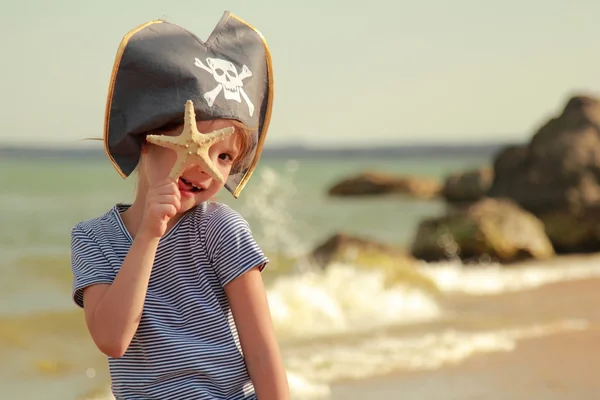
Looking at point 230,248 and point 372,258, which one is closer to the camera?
point 230,248

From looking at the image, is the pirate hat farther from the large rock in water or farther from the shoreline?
the large rock in water

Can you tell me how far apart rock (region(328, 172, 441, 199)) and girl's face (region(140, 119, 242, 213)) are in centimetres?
2771

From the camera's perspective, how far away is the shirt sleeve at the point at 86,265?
2.41m

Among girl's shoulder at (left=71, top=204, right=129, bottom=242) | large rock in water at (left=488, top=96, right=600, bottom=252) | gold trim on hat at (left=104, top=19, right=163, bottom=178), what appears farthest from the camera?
large rock in water at (left=488, top=96, right=600, bottom=252)

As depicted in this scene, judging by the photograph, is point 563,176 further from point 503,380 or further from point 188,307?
point 188,307

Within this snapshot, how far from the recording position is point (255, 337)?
240 cm

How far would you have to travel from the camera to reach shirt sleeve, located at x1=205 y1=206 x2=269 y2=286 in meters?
2.40

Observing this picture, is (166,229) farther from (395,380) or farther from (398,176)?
(398,176)

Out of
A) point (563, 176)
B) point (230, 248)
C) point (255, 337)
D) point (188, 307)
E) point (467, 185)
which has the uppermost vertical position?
point (467, 185)

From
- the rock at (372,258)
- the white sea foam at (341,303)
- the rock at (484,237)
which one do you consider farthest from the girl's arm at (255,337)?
the rock at (484,237)

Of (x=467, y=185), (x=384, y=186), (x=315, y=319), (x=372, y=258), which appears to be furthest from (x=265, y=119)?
(x=384, y=186)

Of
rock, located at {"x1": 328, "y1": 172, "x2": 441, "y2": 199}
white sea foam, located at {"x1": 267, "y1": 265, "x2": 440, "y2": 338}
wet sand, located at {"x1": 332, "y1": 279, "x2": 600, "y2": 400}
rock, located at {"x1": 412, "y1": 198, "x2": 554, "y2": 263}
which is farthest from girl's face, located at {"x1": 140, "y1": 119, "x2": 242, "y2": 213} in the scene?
rock, located at {"x1": 328, "y1": 172, "x2": 441, "y2": 199}

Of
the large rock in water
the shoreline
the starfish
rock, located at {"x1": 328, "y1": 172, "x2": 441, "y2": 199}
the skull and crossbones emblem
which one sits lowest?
the shoreline

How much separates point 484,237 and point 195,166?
389 inches
